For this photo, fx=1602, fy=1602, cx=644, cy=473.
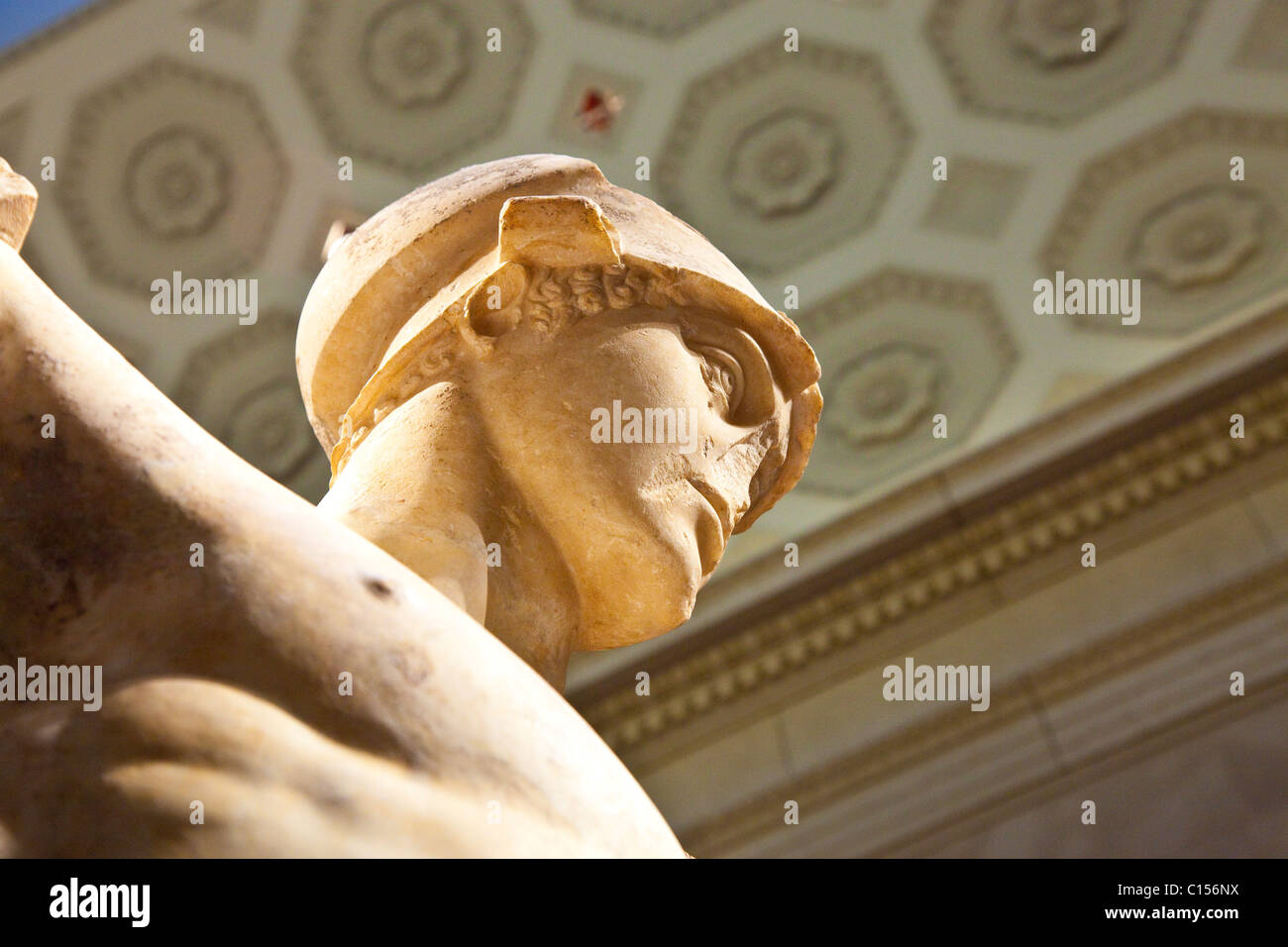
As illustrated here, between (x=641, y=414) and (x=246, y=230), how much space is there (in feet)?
27.5

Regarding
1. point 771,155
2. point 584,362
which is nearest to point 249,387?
point 771,155

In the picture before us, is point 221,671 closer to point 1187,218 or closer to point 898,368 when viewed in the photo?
point 898,368

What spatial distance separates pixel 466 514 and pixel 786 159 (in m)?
8.25

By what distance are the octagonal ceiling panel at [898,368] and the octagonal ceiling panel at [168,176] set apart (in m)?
3.74

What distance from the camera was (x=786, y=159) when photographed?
10547 mm

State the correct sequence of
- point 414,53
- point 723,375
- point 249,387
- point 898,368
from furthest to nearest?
point 249,387
point 414,53
point 898,368
point 723,375

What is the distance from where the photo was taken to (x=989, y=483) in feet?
26.4

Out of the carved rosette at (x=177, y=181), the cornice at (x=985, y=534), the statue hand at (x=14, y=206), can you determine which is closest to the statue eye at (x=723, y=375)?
the statue hand at (x=14, y=206)

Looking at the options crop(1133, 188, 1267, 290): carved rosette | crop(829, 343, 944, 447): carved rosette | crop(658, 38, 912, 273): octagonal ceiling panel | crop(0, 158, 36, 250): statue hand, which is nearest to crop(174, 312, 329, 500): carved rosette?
crop(658, 38, 912, 273): octagonal ceiling panel

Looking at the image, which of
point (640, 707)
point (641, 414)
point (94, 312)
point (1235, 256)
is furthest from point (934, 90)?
point (641, 414)

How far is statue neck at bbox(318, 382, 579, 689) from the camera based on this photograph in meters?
2.60
